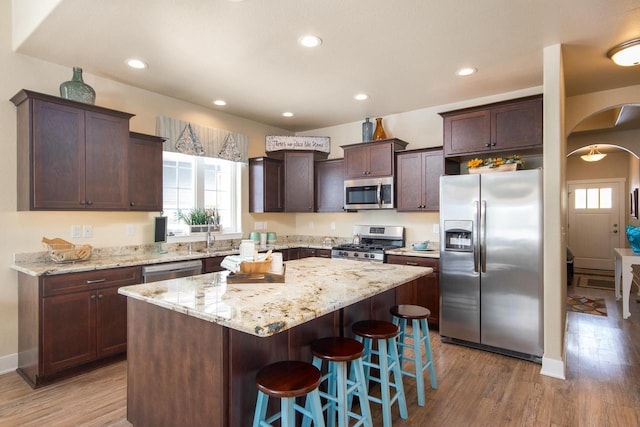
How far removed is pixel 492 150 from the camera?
3545 millimetres

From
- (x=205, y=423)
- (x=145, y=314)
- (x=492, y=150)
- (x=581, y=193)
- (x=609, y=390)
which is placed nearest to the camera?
(x=205, y=423)

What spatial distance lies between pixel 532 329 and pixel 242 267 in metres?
2.61

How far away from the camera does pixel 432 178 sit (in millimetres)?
4137

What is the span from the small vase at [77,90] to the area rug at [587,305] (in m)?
6.20

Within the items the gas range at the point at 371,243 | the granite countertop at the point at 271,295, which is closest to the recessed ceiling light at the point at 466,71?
the granite countertop at the point at 271,295

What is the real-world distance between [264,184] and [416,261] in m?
2.29

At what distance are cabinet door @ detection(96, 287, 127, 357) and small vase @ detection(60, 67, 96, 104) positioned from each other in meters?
1.67

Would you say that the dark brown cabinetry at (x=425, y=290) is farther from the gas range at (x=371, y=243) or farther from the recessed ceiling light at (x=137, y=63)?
the recessed ceiling light at (x=137, y=63)

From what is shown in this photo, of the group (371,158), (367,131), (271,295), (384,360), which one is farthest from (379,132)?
(271,295)

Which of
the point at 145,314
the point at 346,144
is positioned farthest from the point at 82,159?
the point at 346,144

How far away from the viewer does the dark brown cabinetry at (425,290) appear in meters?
3.84

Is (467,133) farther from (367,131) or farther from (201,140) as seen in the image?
(201,140)

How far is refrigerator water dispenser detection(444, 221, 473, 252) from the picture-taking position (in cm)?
346

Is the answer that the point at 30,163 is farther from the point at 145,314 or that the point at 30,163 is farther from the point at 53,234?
the point at 145,314
